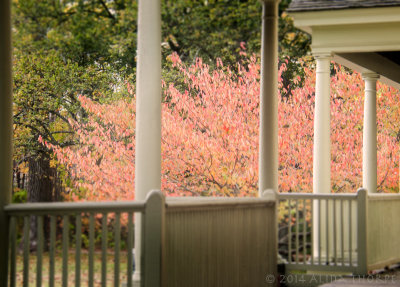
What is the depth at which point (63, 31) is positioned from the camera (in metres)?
19.5

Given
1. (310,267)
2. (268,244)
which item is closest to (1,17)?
(268,244)

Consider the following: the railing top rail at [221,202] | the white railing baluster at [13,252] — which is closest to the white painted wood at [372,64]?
the railing top rail at [221,202]

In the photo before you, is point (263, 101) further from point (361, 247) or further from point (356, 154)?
point (356, 154)

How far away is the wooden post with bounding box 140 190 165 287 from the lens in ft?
15.8

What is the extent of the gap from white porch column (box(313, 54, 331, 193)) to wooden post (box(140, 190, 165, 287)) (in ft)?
14.3

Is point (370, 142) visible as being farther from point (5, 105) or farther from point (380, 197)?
point (5, 105)

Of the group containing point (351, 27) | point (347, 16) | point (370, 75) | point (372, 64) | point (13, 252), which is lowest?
point (13, 252)

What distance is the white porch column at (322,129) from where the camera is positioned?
8.83 m

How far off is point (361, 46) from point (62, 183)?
10.8 m

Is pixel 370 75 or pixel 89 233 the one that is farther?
pixel 370 75

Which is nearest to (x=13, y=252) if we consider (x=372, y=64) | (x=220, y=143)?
(x=372, y=64)

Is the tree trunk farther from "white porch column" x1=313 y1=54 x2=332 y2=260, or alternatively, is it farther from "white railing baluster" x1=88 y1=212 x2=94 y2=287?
"white railing baluster" x1=88 y1=212 x2=94 y2=287

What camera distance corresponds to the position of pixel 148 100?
6340 millimetres

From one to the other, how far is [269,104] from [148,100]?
2247mm
